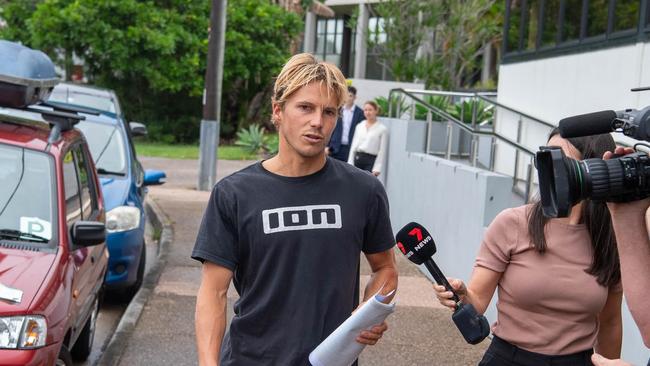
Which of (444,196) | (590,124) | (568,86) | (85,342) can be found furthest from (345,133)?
(590,124)

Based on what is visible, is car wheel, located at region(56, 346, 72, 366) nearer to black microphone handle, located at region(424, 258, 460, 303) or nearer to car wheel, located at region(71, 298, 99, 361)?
car wheel, located at region(71, 298, 99, 361)

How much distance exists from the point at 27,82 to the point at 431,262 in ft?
13.0

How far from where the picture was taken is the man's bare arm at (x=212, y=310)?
3371mm

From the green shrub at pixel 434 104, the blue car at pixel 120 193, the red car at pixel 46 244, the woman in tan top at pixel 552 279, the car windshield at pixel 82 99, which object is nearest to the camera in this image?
the woman in tan top at pixel 552 279

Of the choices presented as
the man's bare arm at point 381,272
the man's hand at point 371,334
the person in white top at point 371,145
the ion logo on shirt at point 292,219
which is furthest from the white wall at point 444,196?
the ion logo on shirt at point 292,219

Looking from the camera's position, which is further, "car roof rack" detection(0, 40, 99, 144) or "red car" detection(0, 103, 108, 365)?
"car roof rack" detection(0, 40, 99, 144)

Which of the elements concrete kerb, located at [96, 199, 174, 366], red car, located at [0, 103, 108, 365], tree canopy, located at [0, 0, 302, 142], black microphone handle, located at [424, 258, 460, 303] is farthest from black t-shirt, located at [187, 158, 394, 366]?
tree canopy, located at [0, 0, 302, 142]

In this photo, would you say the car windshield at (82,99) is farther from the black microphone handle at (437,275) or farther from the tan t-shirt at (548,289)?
the black microphone handle at (437,275)

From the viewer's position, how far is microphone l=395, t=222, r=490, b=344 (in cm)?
335

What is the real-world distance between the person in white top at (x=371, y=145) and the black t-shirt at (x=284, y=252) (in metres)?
8.91

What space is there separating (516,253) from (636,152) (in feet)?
3.55

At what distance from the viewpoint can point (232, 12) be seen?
30.2 meters

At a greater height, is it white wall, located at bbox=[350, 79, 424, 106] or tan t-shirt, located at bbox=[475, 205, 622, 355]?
white wall, located at bbox=[350, 79, 424, 106]

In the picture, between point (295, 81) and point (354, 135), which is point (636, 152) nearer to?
point (295, 81)
